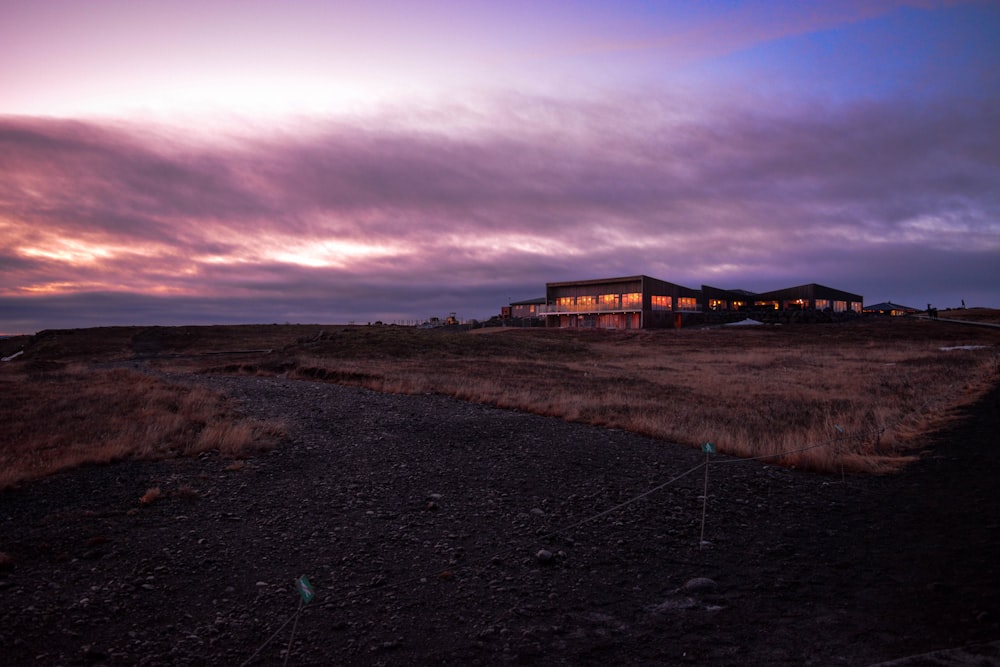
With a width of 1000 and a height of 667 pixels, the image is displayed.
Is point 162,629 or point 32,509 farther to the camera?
point 32,509

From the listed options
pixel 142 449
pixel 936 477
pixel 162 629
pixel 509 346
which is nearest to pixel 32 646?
pixel 162 629

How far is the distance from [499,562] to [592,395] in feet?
55.9

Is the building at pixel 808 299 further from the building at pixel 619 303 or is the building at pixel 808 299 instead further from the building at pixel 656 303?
the building at pixel 619 303

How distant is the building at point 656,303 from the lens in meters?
91.1

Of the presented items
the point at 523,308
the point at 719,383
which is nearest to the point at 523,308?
the point at 523,308

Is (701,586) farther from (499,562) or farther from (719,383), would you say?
(719,383)

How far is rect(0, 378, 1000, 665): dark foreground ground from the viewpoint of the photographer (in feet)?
18.5

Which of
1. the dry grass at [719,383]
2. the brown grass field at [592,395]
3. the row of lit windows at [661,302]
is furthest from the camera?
the row of lit windows at [661,302]

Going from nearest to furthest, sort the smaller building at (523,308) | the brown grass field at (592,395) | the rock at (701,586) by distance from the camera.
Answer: the rock at (701,586)
the brown grass field at (592,395)
the smaller building at (523,308)

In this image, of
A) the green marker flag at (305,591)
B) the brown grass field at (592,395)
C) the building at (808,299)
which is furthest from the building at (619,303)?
the green marker flag at (305,591)

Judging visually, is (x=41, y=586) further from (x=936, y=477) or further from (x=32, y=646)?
(x=936, y=477)

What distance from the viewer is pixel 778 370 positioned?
37844 mm

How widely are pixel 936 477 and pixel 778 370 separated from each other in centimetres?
2809

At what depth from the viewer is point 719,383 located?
30234 millimetres
